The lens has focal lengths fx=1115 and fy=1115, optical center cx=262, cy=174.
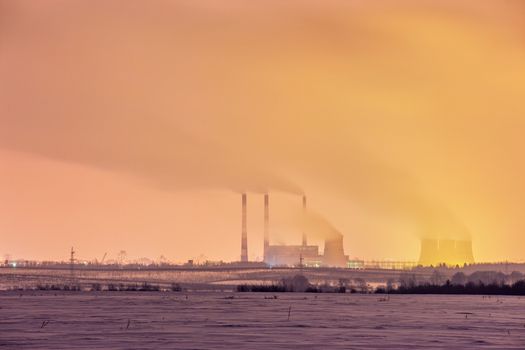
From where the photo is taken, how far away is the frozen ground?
47250mm

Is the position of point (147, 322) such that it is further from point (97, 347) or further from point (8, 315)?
point (97, 347)

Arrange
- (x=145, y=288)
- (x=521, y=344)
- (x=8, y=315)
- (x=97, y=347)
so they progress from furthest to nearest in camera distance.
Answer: (x=145, y=288) → (x=8, y=315) → (x=521, y=344) → (x=97, y=347)

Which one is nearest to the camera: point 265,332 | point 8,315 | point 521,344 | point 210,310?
point 521,344

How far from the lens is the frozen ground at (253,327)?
155ft

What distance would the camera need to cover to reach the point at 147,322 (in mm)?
60625

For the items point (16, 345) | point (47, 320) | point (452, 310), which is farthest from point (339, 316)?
point (16, 345)

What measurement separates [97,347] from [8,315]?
74.3 feet

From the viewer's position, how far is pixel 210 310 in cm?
7575

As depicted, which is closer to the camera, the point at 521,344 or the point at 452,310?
the point at 521,344

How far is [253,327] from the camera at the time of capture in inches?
2244

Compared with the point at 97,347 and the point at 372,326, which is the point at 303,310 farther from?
the point at 97,347

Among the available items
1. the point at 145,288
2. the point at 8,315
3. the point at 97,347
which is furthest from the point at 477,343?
the point at 145,288

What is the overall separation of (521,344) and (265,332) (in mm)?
12307

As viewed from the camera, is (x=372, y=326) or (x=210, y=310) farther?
(x=210, y=310)
